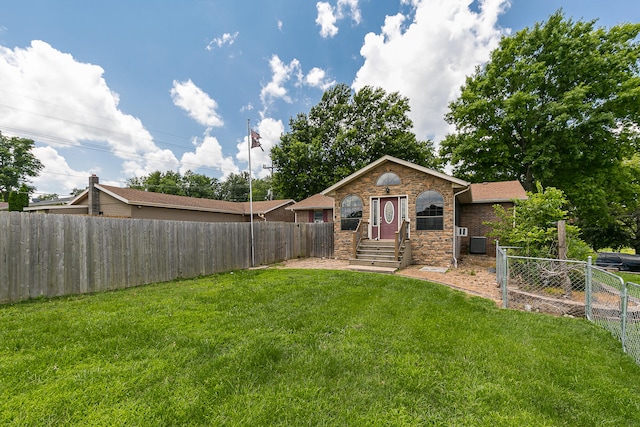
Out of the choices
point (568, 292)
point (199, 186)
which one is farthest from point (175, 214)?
point (199, 186)

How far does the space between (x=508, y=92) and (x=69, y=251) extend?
22.2 meters

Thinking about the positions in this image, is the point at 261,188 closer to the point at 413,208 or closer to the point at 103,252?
the point at 413,208

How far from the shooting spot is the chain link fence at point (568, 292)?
3.99 meters

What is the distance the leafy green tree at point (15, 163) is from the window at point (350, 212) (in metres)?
38.6

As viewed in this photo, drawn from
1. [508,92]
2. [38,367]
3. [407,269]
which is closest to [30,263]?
[38,367]

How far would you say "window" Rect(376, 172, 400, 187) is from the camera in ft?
35.8

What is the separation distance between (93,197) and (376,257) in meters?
15.9

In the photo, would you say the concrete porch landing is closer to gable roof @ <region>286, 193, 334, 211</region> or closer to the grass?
the grass

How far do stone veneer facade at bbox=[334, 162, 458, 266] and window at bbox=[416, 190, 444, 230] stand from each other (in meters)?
0.14

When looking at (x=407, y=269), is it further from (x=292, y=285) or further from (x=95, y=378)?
(x=95, y=378)

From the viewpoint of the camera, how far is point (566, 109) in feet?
44.1

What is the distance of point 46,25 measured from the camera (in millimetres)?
9844

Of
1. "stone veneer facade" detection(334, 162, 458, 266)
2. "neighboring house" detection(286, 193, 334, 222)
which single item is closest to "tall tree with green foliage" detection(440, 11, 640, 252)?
"stone veneer facade" detection(334, 162, 458, 266)

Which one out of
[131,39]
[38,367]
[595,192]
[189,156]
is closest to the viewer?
[38,367]
